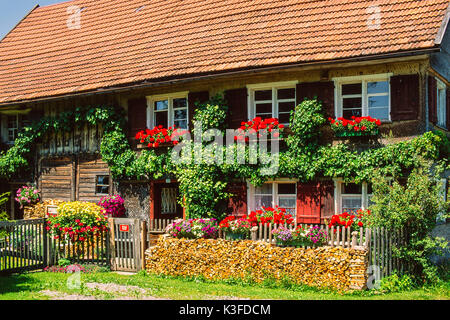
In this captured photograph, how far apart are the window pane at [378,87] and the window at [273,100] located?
2.09 m

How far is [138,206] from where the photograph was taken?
17.9 m

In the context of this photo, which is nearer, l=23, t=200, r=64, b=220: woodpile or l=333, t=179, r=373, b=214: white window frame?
l=333, t=179, r=373, b=214: white window frame

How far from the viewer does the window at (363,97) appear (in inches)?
559

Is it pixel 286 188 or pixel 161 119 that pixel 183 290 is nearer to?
pixel 286 188

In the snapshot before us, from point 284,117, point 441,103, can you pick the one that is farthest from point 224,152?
point 441,103

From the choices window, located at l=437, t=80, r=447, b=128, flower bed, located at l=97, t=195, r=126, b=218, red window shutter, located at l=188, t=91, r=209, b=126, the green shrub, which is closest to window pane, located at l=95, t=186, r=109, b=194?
flower bed, located at l=97, t=195, r=126, b=218

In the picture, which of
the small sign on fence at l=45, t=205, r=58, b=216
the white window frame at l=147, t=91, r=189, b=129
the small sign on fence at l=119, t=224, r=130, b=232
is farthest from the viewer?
the small sign on fence at l=45, t=205, r=58, b=216

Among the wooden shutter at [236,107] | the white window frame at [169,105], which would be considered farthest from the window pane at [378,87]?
the white window frame at [169,105]

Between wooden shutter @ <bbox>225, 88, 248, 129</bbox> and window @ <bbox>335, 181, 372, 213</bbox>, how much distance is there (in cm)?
341

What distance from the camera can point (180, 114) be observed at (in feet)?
57.4

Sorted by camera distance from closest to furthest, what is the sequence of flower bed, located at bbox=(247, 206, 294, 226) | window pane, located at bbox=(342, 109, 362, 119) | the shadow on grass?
the shadow on grass < flower bed, located at bbox=(247, 206, 294, 226) < window pane, located at bbox=(342, 109, 362, 119)

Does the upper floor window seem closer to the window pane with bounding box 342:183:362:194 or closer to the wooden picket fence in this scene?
the wooden picket fence

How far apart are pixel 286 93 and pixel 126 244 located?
6148 millimetres

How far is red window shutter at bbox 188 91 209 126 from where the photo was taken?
16.7 m
